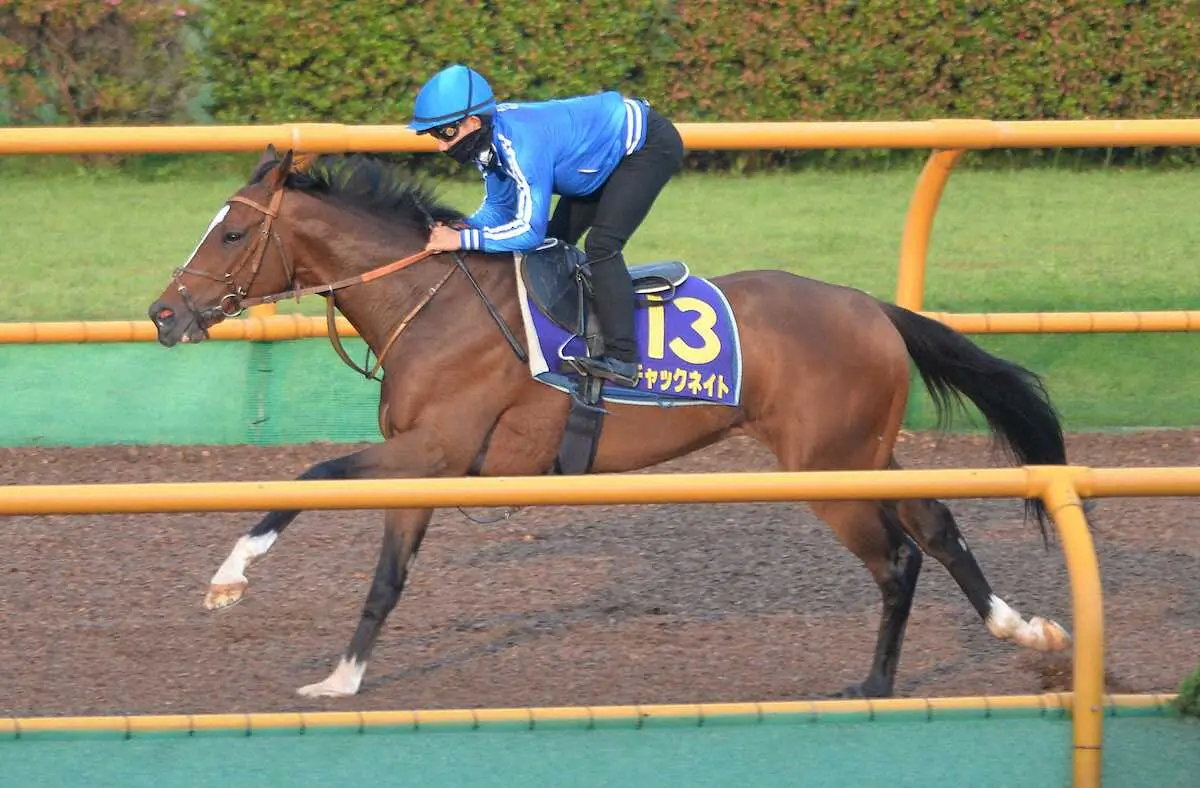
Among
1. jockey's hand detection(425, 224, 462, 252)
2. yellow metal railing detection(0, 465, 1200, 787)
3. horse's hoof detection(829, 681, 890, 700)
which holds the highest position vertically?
yellow metal railing detection(0, 465, 1200, 787)

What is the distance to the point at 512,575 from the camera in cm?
620

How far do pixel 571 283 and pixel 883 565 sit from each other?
121 cm

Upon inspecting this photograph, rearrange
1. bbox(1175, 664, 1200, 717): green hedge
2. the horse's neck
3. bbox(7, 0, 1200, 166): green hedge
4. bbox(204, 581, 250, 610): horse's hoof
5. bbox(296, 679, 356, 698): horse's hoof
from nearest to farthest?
bbox(1175, 664, 1200, 717): green hedge < bbox(204, 581, 250, 610): horse's hoof < bbox(296, 679, 356, 698): horse's hoof < the horse's neck < bbox(7, 0, 1200, 166): green hedge

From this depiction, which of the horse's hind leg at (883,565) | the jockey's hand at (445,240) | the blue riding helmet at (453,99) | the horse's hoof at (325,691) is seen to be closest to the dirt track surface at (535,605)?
the horse's hoof at (325,691)

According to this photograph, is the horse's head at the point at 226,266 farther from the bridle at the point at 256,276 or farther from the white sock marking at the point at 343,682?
the white sock marking at the point at 343,682

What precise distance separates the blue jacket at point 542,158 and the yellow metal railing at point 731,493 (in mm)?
2392

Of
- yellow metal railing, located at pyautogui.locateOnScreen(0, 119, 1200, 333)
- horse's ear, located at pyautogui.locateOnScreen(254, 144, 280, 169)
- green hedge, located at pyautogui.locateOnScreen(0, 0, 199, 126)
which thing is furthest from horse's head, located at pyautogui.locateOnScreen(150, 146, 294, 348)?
green hedge, located at pyautogui.locateOnScreen(0, 0, 199, 126)

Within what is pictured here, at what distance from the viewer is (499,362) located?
5.28 meters

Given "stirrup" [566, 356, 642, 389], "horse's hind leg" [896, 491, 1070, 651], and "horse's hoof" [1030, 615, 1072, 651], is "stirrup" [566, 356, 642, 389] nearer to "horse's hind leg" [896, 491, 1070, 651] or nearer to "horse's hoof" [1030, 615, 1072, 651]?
"horse's hind leg" [896, 491, 1070, 651]

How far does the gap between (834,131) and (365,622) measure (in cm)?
265

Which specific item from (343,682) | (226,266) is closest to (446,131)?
(226,266)

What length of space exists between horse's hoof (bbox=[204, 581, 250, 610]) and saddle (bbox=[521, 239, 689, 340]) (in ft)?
3.87

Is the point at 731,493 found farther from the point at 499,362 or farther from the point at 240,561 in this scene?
the point at 499,362

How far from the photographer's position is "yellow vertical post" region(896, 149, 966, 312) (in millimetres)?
6902
